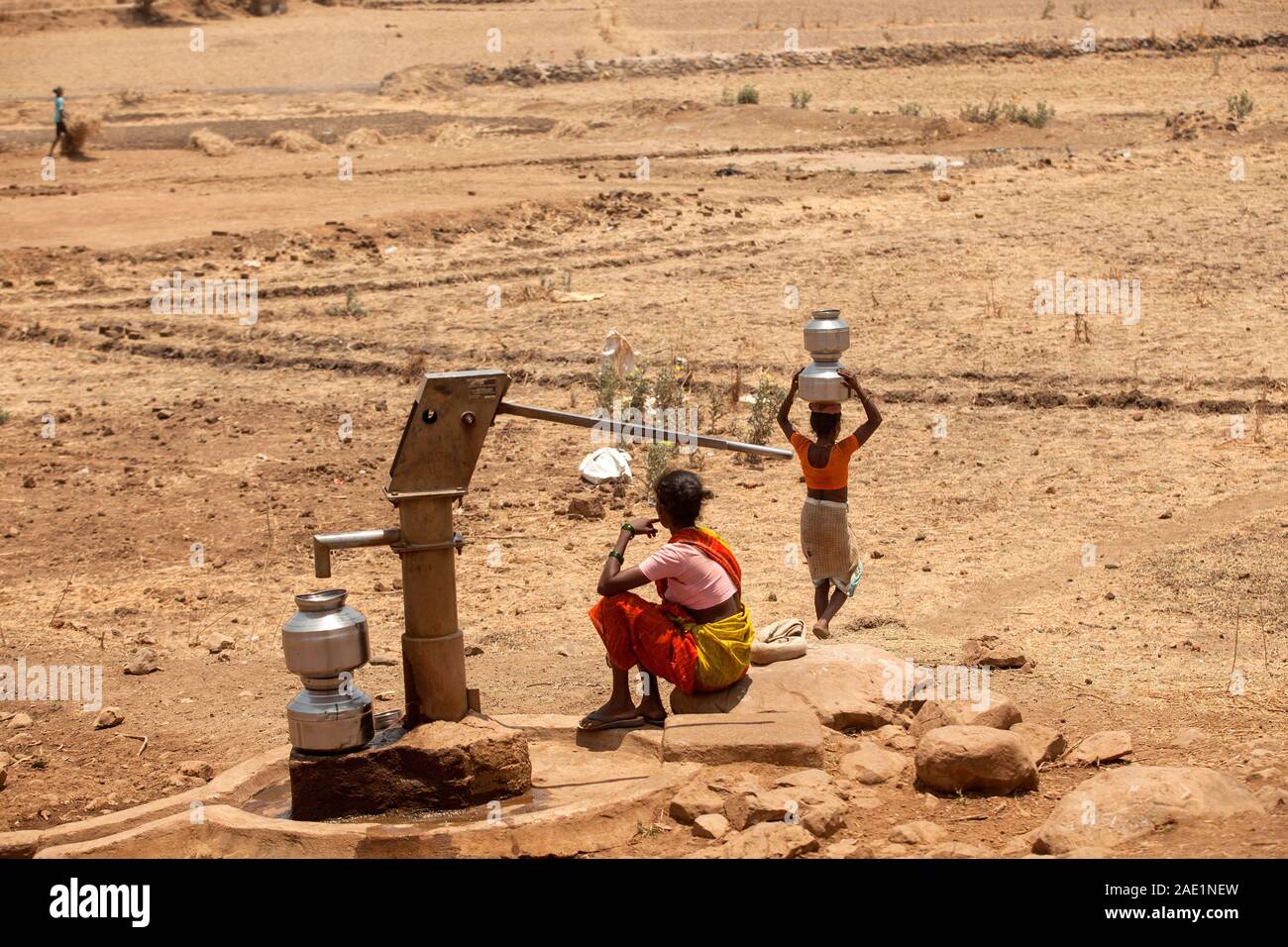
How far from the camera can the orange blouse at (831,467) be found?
618 cm

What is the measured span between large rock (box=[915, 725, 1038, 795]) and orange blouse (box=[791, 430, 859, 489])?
6.07ft

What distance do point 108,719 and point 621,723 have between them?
2245 millimetres

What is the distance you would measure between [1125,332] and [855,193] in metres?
6.37

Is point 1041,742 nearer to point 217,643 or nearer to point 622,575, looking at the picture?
point 622,575

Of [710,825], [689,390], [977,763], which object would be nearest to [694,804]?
[710,825]

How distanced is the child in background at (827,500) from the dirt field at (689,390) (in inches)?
15.4

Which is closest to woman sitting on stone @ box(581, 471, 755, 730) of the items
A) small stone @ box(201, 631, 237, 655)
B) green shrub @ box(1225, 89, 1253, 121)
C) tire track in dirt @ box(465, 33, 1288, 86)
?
small stone @ box(201, 631, 237, 655)

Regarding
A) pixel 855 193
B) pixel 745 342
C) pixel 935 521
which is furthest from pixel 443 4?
pixel 935 521

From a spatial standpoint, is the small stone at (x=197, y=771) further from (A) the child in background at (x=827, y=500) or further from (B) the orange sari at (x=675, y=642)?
(A) the child in background at (x=827, y=500)

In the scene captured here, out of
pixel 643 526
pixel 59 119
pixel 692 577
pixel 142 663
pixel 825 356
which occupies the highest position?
pixel 59 119

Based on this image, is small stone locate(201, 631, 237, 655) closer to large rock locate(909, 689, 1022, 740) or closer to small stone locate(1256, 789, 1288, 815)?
large rock locate(909, 689, 1022, 740)

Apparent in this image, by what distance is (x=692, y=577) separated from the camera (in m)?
5.00

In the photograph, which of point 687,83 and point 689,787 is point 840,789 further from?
point 687,83

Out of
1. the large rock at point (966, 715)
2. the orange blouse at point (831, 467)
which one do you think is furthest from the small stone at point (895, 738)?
the orange blouse at point (831, 467)
